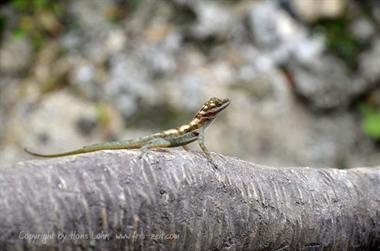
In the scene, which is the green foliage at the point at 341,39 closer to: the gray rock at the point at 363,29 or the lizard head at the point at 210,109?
the gray rock at the point at 363,29

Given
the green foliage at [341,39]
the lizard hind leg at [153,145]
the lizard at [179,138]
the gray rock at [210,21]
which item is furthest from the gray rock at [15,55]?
the lizard hind leg at [153,145]

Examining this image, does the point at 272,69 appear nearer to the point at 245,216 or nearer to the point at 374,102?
the point at 374,102

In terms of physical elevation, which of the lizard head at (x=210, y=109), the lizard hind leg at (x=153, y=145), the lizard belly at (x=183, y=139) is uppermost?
the lizard head at (x=210, y=109)

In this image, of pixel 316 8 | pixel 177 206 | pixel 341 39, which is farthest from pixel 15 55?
pixel 177 206

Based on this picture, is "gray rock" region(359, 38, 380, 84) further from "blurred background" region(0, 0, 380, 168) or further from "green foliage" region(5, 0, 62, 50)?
"green foliage" region(5, 0, 62, 50)

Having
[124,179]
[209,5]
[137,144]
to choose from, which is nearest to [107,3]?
[209,5]
